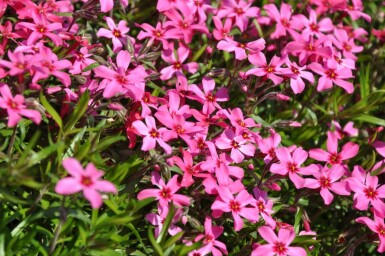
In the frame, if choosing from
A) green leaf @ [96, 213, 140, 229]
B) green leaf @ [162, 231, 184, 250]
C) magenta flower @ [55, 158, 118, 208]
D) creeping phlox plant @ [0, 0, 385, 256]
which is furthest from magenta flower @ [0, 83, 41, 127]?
green leaf @ [162, 231, 184, 250]

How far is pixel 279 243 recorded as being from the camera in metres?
2.50

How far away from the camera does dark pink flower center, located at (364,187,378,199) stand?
273 centimetres

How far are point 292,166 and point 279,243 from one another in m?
0.39

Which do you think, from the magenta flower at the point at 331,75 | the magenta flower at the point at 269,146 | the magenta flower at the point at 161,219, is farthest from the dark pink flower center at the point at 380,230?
the magenta flower at the point at 161,219

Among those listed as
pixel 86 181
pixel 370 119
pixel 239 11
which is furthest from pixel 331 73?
pixel 86 181

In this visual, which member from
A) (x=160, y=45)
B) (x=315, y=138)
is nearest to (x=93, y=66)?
(x=160, y=45)

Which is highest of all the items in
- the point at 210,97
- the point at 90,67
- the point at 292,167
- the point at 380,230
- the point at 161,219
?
the point at 90,67

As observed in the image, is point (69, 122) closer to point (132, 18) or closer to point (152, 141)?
point (152, 141)

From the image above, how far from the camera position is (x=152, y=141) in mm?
2508

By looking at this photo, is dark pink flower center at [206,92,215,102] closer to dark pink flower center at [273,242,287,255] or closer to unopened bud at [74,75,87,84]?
unopened bud at [74,75,87,84]

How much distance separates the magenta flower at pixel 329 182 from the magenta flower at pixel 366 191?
46mm

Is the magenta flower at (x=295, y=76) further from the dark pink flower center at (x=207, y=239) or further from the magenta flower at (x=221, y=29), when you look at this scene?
the dark pink flower center at (x=207, y=239)

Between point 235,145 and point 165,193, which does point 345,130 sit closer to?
point 235,145

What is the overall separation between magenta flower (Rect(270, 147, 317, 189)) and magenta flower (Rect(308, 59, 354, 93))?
464mm
